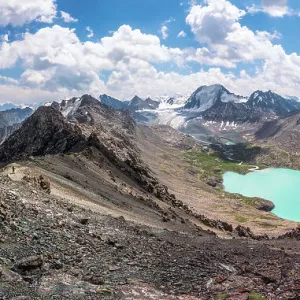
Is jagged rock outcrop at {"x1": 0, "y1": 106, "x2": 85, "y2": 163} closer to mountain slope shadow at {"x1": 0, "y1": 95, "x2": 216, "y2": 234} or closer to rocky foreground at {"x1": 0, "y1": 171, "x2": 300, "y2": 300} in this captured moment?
mountain slope shadow at {"x1": 0, "y1": 95, "x2": 216, "y2": 234}

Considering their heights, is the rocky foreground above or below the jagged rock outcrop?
below

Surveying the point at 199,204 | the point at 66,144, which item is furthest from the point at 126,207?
the point at 199,204

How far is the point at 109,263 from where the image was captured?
99.1 ft

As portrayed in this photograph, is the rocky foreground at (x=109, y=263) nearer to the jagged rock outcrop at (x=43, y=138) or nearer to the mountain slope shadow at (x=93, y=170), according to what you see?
the mountain slope shadow at (x=93, y=170)

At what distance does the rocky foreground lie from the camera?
81.0 feet

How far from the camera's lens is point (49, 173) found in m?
68.2

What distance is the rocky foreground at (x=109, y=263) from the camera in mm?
24688

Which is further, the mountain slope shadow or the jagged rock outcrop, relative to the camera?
the jagged rock outcrop

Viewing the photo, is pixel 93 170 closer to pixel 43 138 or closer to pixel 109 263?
pixel 109 263

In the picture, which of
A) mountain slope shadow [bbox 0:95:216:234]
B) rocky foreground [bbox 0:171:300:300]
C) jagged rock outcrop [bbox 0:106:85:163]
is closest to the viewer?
rocky foreground [bbox 0:171:300:300]

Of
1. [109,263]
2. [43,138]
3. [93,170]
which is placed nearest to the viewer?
[109,263]

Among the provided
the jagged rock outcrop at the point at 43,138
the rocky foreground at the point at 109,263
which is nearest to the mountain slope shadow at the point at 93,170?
the jagged rock outcrop at the point at 43,138

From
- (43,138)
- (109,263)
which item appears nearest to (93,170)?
(109,263)

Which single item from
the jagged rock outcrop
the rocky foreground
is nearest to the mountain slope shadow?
the jagged rock outcrop
